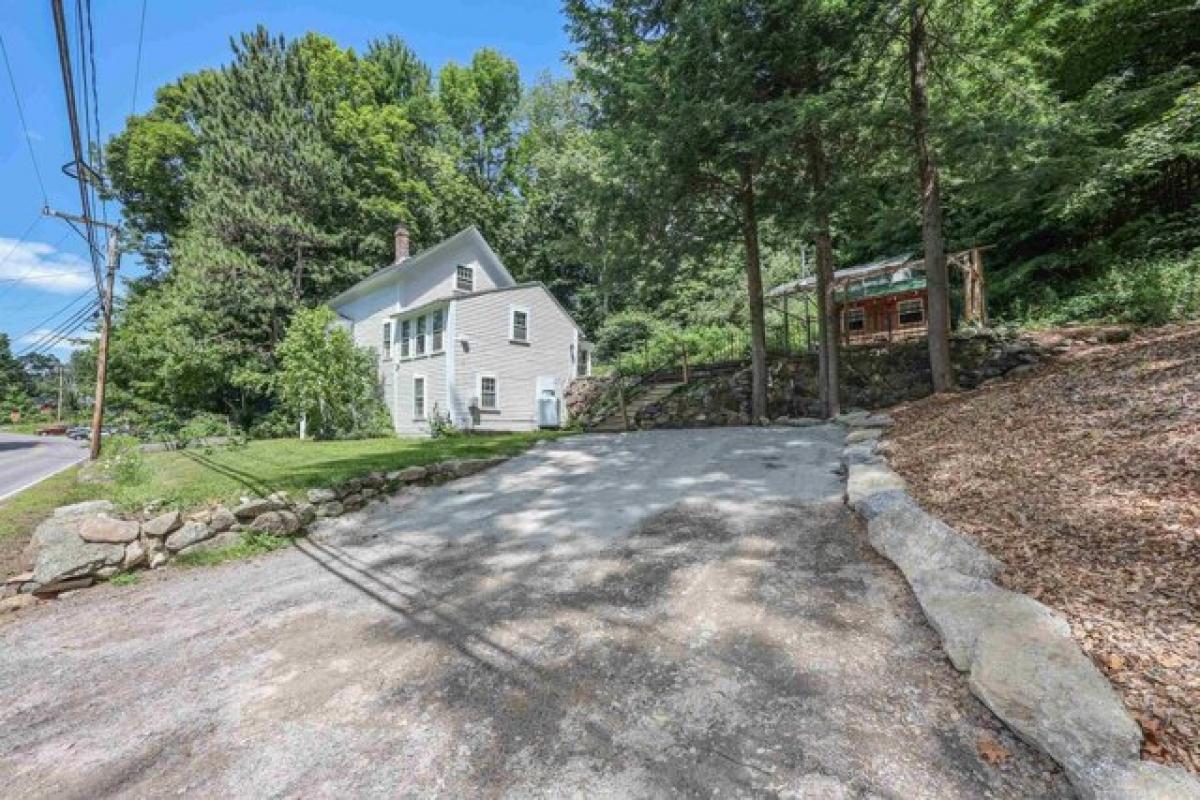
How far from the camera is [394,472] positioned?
753 cm

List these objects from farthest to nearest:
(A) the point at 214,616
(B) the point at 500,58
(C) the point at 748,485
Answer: (B) the point at 500,58
(C) the point at 748,485
(A) the point at 214,616

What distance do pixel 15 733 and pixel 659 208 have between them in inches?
370

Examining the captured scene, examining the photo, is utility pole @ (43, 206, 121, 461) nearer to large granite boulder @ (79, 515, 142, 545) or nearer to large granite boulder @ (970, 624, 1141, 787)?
large granite boulder @ (79, 515, 142, 545)

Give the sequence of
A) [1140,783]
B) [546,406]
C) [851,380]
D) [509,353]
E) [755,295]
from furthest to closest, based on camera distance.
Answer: [509,353] → [546,406] → [851,380] → [755,295] → [1140,783]

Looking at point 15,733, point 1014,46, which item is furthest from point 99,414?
point 1014,46

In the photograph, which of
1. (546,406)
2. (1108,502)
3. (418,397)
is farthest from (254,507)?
(418,397)

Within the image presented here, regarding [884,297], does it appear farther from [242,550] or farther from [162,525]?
[162,525]

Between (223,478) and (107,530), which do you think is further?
(223,478)

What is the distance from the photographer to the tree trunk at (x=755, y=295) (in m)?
10.4

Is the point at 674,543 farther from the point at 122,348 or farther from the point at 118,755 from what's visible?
the point at 122,348

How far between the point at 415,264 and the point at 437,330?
3032 mm

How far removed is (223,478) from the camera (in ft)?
23.6

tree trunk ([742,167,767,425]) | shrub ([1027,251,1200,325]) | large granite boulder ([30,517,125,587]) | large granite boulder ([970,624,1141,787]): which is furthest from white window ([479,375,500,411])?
large granite boulder ([970,624,1141,787])

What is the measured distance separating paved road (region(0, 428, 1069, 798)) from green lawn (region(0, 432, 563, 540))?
1.59m
